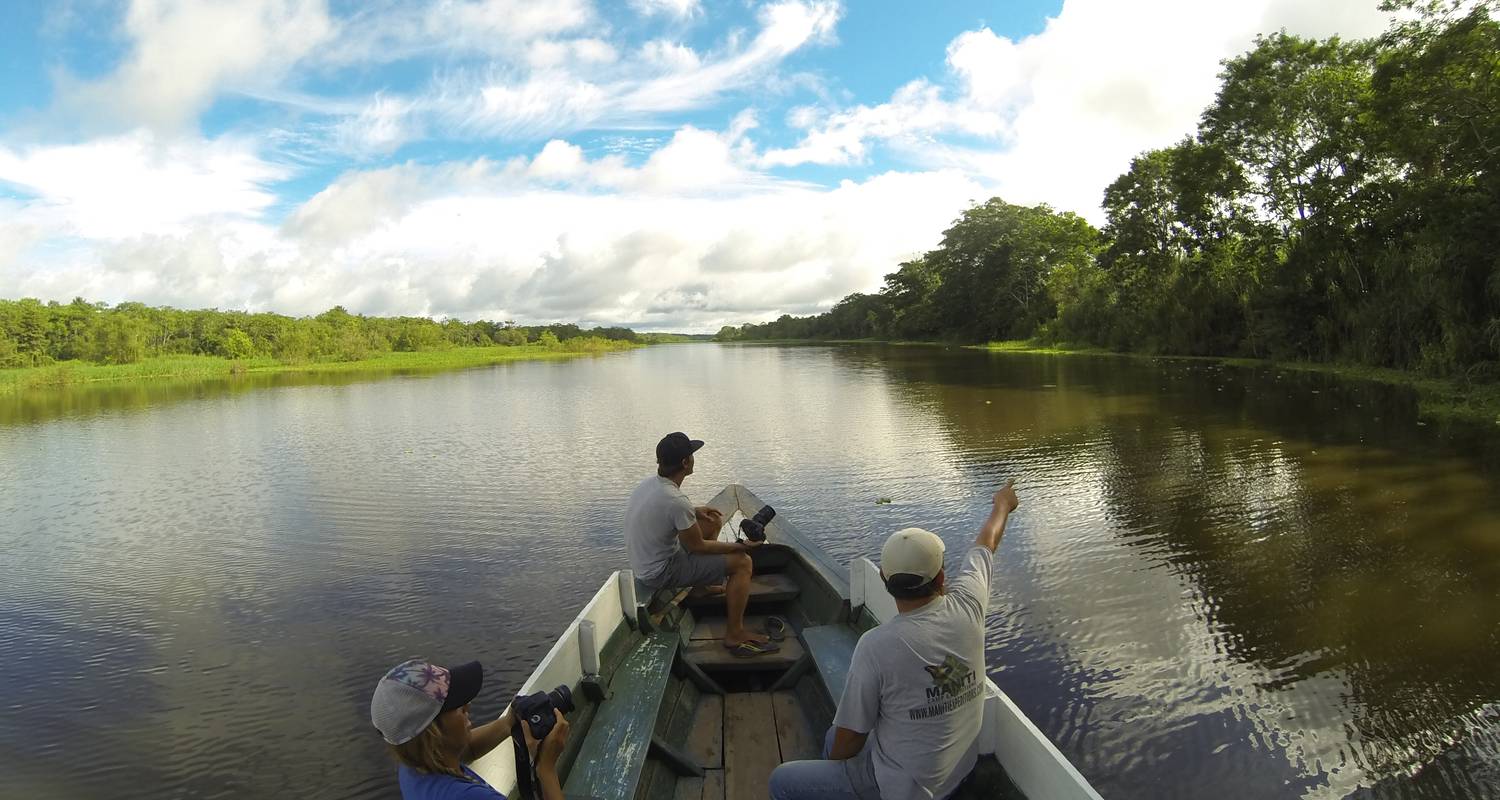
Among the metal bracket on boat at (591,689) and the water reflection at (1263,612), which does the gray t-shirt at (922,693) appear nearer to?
the metal bracket on boat at (591,689)

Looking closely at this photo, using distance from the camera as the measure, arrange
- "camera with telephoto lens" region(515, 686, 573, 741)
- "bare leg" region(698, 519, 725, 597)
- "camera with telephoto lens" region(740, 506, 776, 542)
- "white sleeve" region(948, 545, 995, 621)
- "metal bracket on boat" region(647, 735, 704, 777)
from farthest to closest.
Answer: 1. "bare leg" region(698, 519, 725, 597)
2. "camera with telephoto lens" region(740, 506, 776, 542)
3. "metal bracket on boat" region(647, 735, 704, 777)
4. "white sleeve" region(948, 545, 995, 621)
5. "camera with telephoto lens" region(515, 686, 573, 741)

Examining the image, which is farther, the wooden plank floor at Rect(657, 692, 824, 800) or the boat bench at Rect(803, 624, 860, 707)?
the boat bench at Rect(803, 624, 860, 707)

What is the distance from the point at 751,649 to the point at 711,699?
461mm

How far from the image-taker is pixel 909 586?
2598 mm

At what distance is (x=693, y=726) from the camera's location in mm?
4293

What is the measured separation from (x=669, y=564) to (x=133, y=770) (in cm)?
397

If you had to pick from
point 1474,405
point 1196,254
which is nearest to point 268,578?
point 1474,405

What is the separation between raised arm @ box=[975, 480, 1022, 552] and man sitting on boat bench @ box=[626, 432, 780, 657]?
7.38 ft

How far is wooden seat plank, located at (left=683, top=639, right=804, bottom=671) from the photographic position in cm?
481

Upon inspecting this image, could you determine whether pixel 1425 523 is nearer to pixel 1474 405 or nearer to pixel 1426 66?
pixel 1474 405

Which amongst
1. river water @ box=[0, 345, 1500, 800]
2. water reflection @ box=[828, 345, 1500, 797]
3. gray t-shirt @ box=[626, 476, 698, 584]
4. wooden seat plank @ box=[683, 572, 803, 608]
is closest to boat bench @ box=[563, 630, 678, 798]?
gray t-shirt @ box=[626, 476, 698, 584]

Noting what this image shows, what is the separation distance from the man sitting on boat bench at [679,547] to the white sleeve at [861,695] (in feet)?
7.49

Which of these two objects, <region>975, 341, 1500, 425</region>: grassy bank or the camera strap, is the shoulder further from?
<region>975, 341, 1500, 425</region>: grassy bank

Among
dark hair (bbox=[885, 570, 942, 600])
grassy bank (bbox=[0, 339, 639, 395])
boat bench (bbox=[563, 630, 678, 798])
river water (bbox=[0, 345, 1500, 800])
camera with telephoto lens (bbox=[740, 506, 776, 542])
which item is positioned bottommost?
river water (bbox=[0, 345, 1500, 800])
